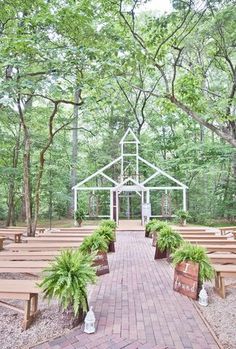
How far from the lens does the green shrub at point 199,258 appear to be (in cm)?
466

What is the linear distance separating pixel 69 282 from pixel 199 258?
7.42 ft

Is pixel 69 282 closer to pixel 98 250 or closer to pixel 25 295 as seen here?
pixel 25 295

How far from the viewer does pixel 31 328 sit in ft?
11.9

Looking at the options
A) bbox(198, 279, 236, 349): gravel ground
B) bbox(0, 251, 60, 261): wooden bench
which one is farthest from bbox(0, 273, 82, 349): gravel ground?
bbox(198, 279, 236, 349): gravel ground

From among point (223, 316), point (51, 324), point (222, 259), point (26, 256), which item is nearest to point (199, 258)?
point (223, 316)

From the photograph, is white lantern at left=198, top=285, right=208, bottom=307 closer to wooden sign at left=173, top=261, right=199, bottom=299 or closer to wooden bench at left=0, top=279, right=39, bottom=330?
wooden sign at left=173, top=261, right=199, bottom=299

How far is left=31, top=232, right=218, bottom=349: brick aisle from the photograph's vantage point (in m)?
3.20

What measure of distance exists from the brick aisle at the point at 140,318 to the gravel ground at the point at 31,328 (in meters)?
0.20

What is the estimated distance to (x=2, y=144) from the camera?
46.6 feet

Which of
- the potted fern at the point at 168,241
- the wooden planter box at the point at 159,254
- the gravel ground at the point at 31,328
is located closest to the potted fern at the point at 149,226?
the wooden planter box at the point at 159,254

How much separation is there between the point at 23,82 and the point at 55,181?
12.9 meters

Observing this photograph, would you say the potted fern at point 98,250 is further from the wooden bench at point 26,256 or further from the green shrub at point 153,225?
the green shrub at point 153,225

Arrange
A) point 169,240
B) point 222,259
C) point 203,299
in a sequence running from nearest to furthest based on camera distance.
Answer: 1. point 203,299
2. point 222,259
3. point 169,240

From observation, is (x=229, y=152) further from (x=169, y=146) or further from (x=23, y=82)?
(x=23, y=82)
